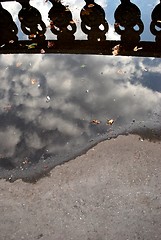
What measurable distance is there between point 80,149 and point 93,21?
4021mm

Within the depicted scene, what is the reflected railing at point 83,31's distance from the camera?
23.4ft

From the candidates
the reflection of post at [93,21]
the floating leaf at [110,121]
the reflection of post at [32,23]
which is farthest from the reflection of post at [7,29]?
the floating leaf at [110,121]

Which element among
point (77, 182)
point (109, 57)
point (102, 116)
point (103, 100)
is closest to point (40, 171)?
point (77, 182)

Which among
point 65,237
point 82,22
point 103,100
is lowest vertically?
point 65,237

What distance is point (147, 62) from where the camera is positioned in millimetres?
6637

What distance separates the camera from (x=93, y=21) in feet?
26.2

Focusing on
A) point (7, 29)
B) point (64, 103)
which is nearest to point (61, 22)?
point (7, 29)

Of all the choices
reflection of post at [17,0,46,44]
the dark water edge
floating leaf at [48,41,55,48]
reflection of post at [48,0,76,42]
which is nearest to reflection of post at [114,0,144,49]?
reflection of post at [48,0,76,42]

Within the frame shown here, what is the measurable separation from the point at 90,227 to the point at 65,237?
327mm

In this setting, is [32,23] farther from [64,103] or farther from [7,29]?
[64,103]

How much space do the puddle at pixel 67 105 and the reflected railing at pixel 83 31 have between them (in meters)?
0.25

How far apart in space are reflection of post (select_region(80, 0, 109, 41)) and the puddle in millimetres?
381

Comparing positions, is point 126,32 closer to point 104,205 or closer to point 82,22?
point 82,22

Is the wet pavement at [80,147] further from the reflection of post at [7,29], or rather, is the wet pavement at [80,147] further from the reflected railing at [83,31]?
the reflection of post at [7,29]
